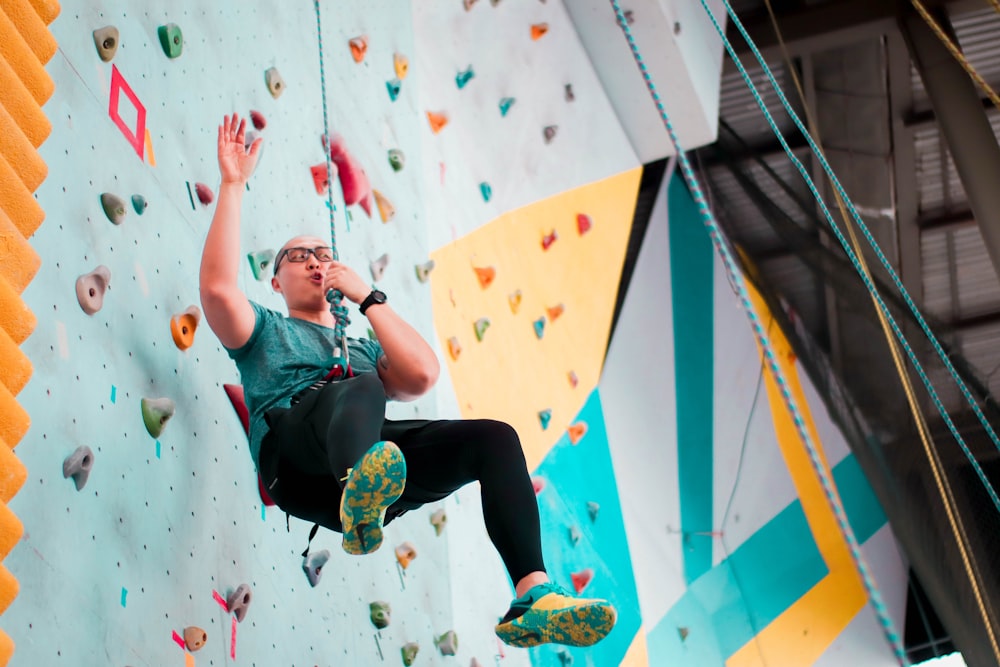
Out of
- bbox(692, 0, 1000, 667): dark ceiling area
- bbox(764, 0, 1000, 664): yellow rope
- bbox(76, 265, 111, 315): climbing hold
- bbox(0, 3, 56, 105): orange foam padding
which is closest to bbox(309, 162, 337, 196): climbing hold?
bbox(76, 265, 111, 315): climbing hold

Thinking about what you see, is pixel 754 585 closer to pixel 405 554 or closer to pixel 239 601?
pixel 405 554

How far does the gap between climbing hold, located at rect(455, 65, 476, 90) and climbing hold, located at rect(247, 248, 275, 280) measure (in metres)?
1.54

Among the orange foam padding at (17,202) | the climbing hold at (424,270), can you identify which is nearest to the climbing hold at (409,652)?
the climbing hold at (424,270)

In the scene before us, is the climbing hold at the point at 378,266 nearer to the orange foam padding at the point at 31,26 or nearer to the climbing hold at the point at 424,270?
the climbing hold at the point at 424,270

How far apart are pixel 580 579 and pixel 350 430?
208cm

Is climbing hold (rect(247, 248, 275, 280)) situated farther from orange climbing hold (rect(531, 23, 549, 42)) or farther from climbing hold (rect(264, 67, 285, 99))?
orange climbing hold (rect(531, 23, 549, 42))

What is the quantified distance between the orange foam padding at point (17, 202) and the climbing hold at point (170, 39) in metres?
0.73

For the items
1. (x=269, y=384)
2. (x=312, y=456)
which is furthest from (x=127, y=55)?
(x=312, y=456)

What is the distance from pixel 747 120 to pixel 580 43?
1727 millimetres

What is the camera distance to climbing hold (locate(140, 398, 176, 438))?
185cm

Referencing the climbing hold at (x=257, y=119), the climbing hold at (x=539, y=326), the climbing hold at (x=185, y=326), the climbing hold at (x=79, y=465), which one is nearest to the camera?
the climbing hold at (x=79, y=465)

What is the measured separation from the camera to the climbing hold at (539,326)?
155 inches

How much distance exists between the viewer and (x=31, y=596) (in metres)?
1.50

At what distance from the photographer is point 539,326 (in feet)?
13.0
